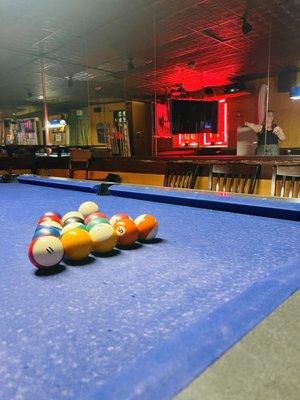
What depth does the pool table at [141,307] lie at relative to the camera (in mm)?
442

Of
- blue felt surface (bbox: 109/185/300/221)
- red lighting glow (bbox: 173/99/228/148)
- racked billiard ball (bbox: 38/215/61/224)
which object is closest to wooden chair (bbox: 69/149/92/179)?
blue felt surface (bbox: 109/185/300/221)

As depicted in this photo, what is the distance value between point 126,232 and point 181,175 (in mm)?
3077

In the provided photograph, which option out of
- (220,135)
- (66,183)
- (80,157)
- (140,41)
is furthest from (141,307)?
(220,135)

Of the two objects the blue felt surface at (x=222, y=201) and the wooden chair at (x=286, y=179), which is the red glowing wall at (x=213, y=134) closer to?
the wooden chair at (x=286, y=179)

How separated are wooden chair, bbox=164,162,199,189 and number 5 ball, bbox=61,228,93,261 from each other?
3010 millimetres

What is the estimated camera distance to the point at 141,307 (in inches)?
26.2

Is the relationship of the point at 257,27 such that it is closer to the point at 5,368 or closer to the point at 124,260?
the point at 124,260

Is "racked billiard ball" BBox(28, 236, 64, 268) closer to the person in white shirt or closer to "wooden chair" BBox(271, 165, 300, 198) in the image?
"wooden chair" BBox(271, 165, 300, 198)

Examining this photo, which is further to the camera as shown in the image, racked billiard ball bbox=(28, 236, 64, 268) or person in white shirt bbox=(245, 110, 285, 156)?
person in white shirt bbox=(245, 110, 285, 156)

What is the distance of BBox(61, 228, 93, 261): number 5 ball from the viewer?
3.11ft

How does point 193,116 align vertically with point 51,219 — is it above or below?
above

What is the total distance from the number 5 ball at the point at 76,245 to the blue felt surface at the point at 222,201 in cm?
84

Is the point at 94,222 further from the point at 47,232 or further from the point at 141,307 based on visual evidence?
the point at 141,307

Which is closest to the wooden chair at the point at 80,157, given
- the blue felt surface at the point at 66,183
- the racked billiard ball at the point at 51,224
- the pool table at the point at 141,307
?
the blue felt surface at the point at 66,183
